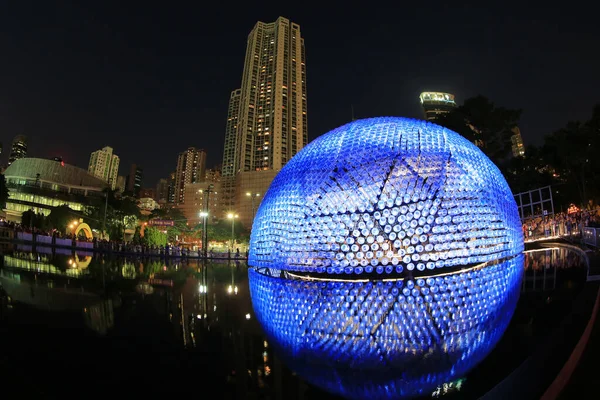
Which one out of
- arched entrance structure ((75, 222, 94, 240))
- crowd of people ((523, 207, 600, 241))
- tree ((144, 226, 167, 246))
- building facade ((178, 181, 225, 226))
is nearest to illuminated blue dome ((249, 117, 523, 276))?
crowd of people ((523, 207, 600, 241))

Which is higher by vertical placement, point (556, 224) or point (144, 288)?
point (556, 224)

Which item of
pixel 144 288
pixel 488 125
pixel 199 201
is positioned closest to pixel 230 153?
pixel 199 201

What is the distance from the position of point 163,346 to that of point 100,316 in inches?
108

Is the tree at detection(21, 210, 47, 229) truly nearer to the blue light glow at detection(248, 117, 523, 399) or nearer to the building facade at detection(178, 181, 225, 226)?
the blue light glow at detection(248, 117, 523, 399)

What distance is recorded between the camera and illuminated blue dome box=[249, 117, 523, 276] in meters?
11.5

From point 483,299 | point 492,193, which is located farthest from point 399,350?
point 492,193

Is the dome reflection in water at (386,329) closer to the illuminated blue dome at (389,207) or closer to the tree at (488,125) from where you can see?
the illuminated blue dome at (389,207)

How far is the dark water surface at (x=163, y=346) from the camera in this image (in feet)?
11.7

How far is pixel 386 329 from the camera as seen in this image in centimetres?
571

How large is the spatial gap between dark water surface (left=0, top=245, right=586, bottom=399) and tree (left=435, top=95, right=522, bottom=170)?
29407 millimetres

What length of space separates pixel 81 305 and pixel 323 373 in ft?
21.6

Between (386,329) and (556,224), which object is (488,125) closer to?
(556,224)

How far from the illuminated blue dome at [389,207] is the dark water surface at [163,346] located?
3092 millimetres

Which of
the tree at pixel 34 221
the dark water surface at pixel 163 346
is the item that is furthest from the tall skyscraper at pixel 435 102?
the dark water surface at pixel 163 346
